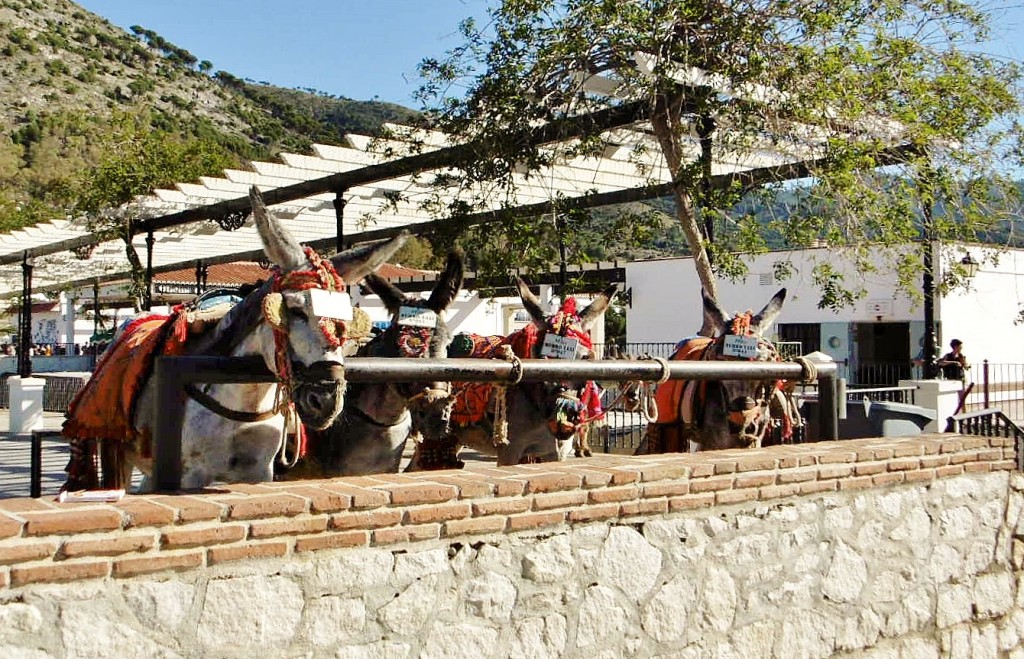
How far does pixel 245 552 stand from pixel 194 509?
0.19 meters

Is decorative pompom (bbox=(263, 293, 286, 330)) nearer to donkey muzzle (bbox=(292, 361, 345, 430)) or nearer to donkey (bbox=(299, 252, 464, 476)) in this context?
donkey muzzle (bbox=(292, 361, 345, 430))

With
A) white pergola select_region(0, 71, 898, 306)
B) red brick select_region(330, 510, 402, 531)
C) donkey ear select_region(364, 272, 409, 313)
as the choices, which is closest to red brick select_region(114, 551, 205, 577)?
red brick select_region(330, 510, 402, 531)

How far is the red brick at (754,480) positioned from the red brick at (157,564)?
7.68 feet

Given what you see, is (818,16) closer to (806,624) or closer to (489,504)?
(806,624)

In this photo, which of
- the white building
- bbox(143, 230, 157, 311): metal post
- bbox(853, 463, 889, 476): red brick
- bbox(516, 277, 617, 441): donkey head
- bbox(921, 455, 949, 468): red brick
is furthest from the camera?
the white building

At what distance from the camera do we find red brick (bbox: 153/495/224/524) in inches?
109

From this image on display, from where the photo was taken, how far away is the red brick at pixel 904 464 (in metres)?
4.91

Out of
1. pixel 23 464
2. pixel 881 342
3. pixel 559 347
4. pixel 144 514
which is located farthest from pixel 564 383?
pixel 881 342

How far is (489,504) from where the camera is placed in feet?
11.3

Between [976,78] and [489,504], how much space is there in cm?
774

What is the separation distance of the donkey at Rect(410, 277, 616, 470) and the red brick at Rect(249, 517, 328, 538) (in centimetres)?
360

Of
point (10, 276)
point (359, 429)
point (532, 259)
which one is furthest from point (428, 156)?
point (10, 276)

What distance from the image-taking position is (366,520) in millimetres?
3123

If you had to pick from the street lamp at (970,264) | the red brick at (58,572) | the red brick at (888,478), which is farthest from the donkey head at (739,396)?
the street lamp at (970,264)
